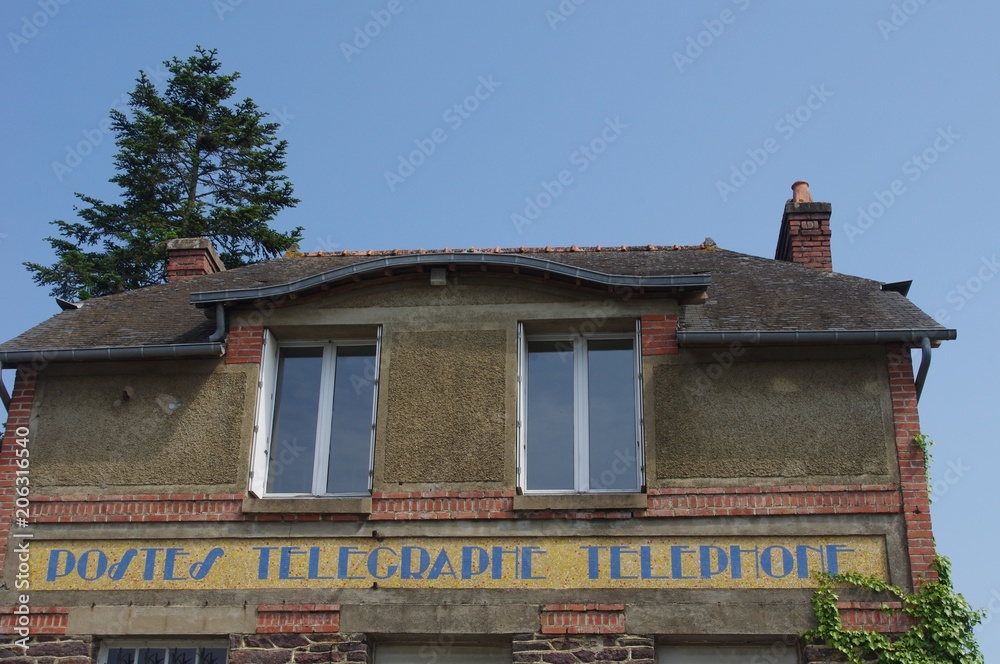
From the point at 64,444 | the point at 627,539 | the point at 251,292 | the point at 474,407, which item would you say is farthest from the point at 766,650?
the point at 64,444

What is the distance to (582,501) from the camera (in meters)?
9.88

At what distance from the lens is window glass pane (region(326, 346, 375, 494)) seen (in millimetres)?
10531

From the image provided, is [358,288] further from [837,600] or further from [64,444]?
[837,600]

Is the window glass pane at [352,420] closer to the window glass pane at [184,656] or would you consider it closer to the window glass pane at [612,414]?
the window glass pane at [184,656]

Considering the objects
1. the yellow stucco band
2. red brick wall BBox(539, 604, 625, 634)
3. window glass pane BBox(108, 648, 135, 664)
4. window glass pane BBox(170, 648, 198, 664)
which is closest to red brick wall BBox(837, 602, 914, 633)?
the yellow stucco band

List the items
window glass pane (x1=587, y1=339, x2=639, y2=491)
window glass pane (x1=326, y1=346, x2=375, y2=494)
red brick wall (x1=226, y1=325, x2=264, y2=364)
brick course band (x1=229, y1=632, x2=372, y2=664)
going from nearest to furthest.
→ brick course band (x1=229, y1=632, x2=372, y2=664) → window glass pane (x1=587, y1=339, x2=639, y2=491) → window glass pane (x1=326, y1=346, x2=375, y2=494) → red brick wall (x1=226, y1=325, x2=264, y2=364)

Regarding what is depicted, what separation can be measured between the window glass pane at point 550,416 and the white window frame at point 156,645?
3.01 meters

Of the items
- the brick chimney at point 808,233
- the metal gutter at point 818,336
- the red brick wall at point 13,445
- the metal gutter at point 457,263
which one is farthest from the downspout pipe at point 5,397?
the brick chimney at point 808,233

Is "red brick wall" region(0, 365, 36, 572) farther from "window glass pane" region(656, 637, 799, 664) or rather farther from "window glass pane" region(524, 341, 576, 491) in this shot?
"window glass pane" region(656, 637, 799, 664)

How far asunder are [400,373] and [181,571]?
261 cm

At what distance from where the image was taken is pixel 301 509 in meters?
10.1

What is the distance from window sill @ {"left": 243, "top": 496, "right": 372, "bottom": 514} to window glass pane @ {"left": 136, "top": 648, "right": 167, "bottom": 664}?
54.3 inches

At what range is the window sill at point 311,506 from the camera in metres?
10.0

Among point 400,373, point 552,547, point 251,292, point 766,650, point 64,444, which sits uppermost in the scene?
point 251,292
